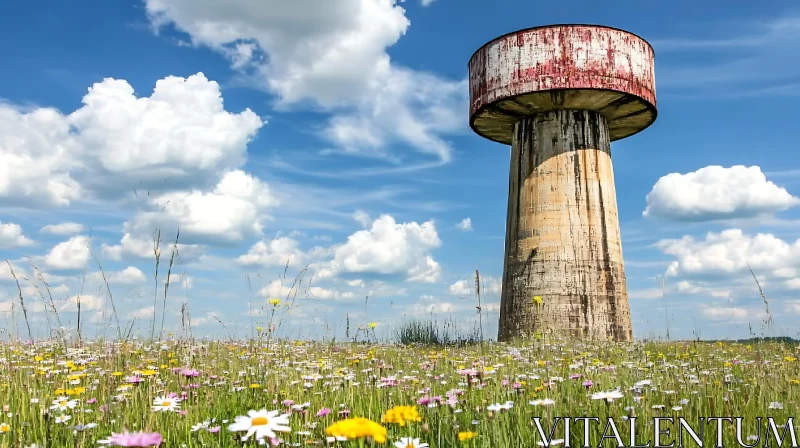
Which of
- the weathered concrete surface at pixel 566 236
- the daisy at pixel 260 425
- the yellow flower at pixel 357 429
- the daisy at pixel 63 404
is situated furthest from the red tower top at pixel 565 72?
the yellow flower at pixel 357 429

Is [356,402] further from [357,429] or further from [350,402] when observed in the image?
[357,429]

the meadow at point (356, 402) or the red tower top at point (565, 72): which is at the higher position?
the red tower top at point (565, 72)

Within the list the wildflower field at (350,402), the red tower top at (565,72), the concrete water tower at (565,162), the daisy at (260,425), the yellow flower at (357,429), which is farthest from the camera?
the concrete water tower at (565,162)

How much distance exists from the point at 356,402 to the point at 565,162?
1024 cm

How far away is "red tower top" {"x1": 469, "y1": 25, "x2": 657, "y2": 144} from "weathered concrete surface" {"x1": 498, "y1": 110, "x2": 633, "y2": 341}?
572mm

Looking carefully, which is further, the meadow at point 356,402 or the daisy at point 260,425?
the meadow at point 356,402

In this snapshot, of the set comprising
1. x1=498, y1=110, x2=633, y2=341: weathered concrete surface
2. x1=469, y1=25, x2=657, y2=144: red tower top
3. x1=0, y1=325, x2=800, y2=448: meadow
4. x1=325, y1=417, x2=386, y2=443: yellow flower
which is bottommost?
x1=0, y1=325, x2=800, y2=448: meadow

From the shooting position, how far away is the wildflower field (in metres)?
3.30

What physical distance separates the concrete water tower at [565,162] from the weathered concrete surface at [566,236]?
0.07ft

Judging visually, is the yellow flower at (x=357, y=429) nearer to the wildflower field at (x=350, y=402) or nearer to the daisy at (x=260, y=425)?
the wildflower field at (x=350, y=402)

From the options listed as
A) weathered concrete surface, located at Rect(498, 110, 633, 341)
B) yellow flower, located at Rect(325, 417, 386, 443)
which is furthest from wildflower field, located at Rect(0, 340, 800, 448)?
weathered concrete surface, located at Rect(498, 110, 633, 341)

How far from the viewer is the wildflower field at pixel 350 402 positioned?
3.30 m

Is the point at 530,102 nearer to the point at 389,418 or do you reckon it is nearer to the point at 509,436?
the point at 509,436

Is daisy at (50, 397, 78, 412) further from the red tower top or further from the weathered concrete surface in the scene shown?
the red tower top
